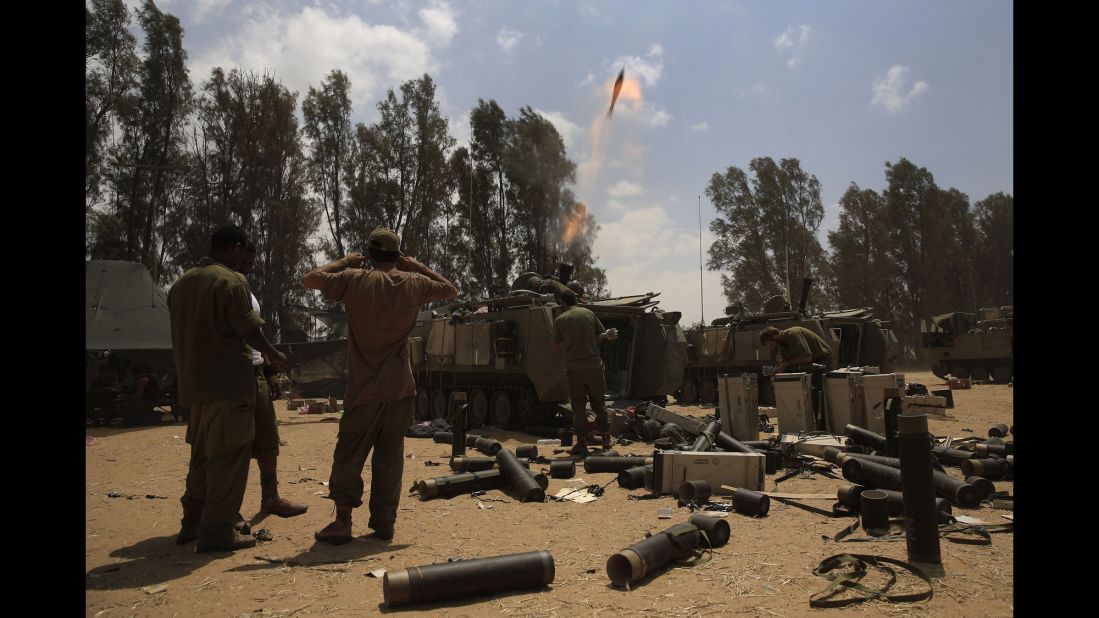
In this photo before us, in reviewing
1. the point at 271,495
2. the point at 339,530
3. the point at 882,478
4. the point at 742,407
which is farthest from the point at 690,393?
the point at 339,530

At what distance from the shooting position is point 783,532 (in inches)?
179

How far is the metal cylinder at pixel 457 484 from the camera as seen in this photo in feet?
19.7

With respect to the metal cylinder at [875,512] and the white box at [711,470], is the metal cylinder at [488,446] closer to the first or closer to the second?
the white box at [711,470]

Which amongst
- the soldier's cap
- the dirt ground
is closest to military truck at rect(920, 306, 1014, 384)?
the dirt ground

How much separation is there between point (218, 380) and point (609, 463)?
160 inches

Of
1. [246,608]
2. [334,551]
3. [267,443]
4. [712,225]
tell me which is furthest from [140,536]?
[712,225]

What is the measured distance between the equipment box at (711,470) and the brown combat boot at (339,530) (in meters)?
2.67

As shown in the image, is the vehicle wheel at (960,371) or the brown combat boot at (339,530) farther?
the vehicle wheel at (960,371)

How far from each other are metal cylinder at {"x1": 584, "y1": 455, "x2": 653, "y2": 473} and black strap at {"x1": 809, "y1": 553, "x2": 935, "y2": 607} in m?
3.35

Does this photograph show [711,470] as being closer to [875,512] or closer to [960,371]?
[875,512]

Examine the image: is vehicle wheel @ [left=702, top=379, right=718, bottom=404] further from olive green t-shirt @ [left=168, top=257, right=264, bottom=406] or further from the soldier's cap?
olive green t-shirt @ [left=168, top=257, right=264, bottom=406]

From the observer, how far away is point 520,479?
6.11 meters

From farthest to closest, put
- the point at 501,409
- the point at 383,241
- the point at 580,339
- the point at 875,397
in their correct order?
the point at 501,409, the point at 875,397, the point at 580,339, the point at 383,241

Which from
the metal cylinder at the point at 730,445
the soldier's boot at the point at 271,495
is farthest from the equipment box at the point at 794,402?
the soldier's boot at the point at 271,495
